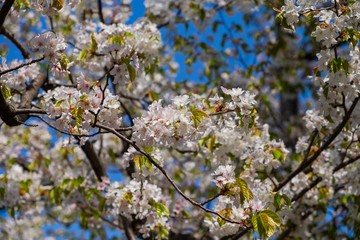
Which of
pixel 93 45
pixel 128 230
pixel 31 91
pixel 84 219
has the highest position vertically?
A: pixel 93 45

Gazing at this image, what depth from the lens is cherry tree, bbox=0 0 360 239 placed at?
2543 mm

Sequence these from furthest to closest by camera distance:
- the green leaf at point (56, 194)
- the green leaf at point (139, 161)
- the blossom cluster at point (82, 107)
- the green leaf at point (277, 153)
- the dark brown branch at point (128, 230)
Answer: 1. the green leaf at point (56, 194)
2. the dark brown branch at point (128, 230)
3. the green leaf at point (277, 153)
4. the green leaf at point (139, 161)
5. the blossom cluster at point (82, 107)

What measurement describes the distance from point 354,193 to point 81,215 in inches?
92.5

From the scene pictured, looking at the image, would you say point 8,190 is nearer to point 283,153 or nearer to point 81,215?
point 81,215

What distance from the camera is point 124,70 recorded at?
293cm

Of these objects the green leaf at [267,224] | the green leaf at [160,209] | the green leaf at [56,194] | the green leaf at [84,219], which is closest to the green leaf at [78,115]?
the green leaf at [267,224]

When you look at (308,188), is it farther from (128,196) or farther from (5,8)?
(5,8)

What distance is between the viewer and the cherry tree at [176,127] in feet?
8.34

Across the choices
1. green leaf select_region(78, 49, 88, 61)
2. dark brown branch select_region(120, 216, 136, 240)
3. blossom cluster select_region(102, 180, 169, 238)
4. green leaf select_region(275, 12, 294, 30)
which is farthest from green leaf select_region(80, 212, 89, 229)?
green leaf select_region(275, 12, 294, 30)

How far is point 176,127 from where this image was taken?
245 centimetres

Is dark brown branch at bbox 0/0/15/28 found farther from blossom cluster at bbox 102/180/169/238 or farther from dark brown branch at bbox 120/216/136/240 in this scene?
dark brown branch at bbox 120/216/136/240

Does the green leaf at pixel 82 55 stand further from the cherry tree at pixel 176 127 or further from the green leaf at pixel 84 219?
the green leaf at pixel 84 219

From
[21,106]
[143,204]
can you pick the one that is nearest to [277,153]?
[143,204]

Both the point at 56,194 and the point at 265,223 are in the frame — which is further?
the point at 56,194
